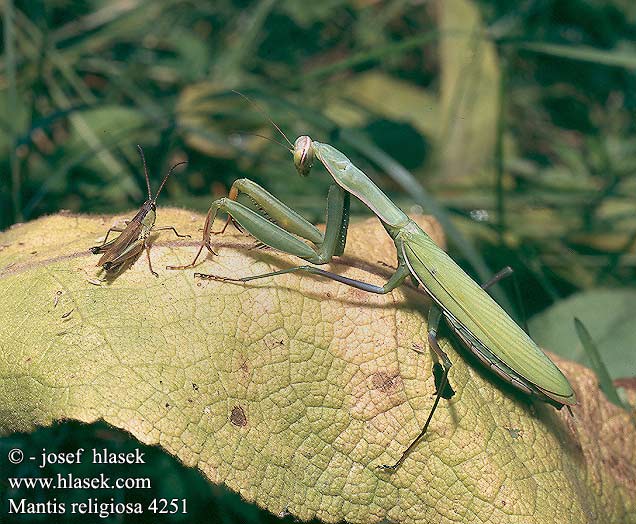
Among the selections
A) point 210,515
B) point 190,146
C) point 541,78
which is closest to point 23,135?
point 190,146

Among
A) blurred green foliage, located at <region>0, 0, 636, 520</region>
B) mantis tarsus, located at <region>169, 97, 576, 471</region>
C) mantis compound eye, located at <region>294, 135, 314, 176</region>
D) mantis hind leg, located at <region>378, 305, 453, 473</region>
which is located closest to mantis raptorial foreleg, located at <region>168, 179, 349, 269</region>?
mantis tarsus, located at <region>169, 97, 576, 471</region>

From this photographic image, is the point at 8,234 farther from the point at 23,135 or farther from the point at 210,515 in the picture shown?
the point at 23,135

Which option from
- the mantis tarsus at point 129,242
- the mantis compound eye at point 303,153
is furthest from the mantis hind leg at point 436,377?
the mantis tarsus at point 129,242

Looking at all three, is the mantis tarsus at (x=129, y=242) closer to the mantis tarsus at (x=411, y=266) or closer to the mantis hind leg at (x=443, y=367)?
the mantis tarsus at (x=411, y=266)

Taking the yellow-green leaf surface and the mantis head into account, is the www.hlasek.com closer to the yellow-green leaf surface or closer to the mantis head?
the yellow-green leaf surface

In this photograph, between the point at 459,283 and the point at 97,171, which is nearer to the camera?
the point at 459,283

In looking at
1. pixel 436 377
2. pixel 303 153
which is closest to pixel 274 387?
pixel 436 377
